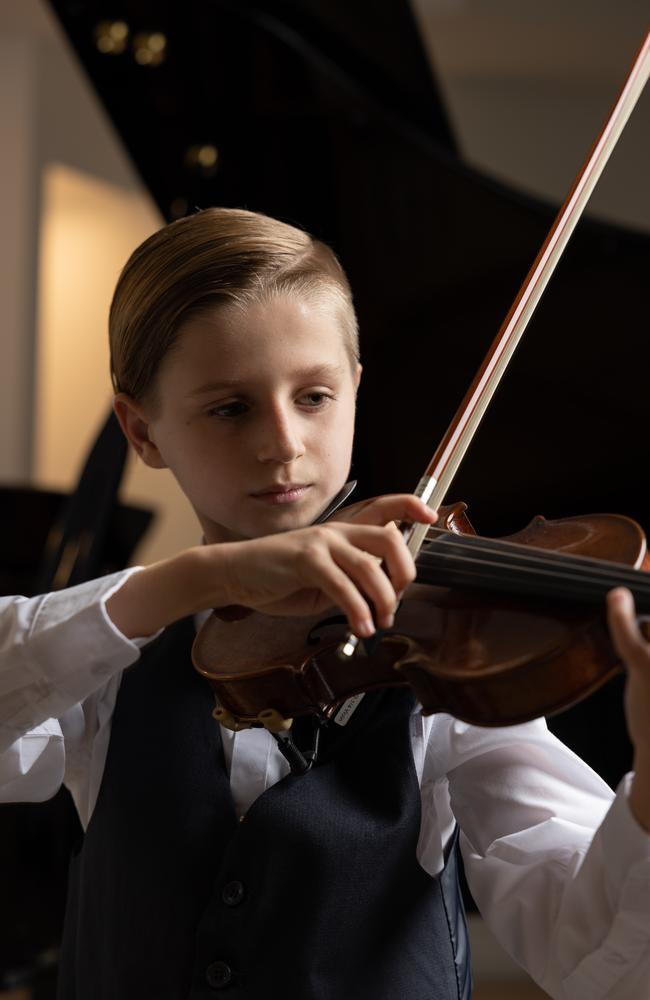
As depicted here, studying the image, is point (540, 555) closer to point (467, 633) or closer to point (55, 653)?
point (467, 633)

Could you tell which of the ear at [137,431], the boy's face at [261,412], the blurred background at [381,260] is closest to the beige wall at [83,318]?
the blurred background at [381,260]

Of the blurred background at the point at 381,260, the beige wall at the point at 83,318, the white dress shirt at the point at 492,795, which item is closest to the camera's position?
the white dress shirt at the point at 492,795

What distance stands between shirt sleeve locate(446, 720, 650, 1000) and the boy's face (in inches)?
8.1

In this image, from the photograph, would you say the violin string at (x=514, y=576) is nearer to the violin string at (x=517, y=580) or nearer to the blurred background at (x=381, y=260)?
the violin string at (x=517, y=580)

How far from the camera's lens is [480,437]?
1.88 m

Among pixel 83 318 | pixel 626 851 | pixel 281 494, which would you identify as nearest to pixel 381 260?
pixel 281 494

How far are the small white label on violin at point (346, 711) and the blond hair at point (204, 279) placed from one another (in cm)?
26

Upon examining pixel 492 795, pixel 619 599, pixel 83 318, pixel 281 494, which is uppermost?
pixel 619 599

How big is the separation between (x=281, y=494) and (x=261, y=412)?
6 centimetres

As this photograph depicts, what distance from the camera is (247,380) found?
0.82 metres

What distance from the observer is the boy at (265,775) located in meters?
0.75

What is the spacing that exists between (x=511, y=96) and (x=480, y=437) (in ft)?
8.03

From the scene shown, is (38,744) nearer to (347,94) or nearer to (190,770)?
(190,770)

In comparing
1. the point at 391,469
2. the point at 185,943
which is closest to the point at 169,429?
the point at 185,943
